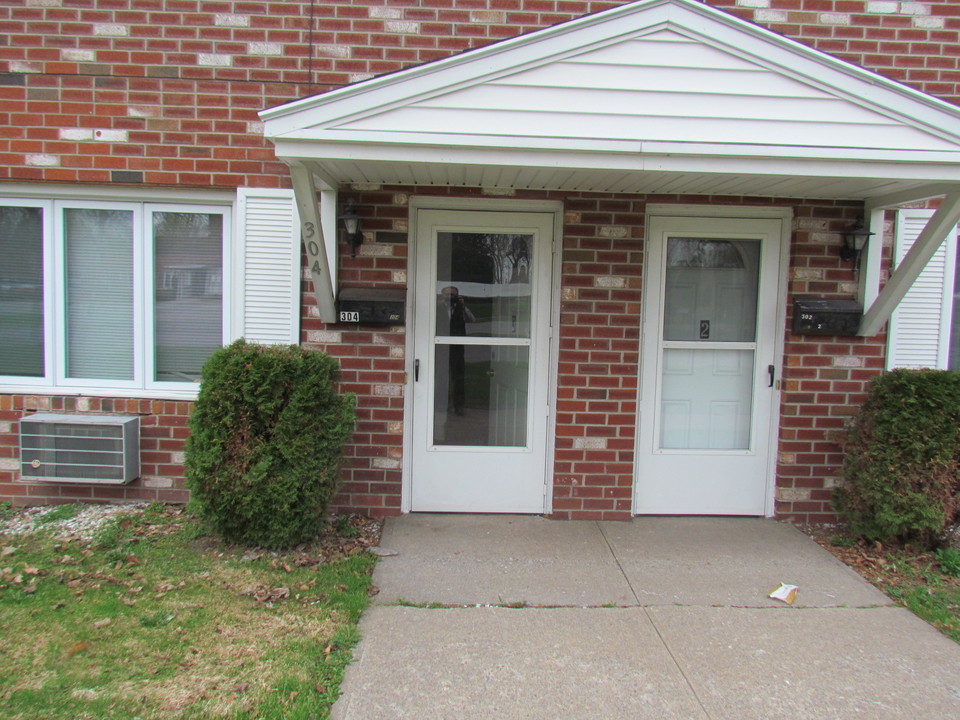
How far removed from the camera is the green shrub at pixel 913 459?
3.91m

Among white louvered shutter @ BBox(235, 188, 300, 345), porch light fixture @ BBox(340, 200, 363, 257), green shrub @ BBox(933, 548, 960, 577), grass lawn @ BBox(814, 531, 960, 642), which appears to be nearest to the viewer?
grass lawn @ BBox(814, 531, 960, 642)

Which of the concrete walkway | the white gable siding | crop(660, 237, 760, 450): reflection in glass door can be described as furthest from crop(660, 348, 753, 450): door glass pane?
the white gable siding

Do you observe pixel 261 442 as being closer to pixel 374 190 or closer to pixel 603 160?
pixel 374 190

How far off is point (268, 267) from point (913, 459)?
418 cm

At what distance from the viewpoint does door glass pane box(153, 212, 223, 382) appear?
14.9 feet

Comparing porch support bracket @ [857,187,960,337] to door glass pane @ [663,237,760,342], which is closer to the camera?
porch support bracket @ [857,187,960,337]

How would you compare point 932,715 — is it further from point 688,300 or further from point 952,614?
point 688,300

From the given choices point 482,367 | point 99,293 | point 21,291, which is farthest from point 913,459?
point 21,291

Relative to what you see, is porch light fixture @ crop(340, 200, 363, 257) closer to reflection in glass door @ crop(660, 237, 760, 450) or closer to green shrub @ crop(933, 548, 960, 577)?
reflection in glass door @ crop(660, 237, 760, 450)

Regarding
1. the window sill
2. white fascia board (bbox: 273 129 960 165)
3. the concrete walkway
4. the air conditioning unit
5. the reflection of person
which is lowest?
the concrete walkway

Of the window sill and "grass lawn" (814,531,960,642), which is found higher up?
the window sill

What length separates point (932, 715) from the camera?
101 inches

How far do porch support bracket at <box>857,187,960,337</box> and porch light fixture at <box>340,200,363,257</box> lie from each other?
339cm

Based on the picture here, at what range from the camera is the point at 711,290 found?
4625 mm
